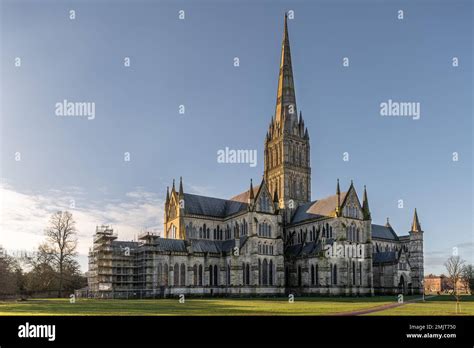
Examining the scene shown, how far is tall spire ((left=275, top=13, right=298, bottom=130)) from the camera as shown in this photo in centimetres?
9956

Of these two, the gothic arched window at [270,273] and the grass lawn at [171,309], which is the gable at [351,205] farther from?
the grass lawn at [171,309]

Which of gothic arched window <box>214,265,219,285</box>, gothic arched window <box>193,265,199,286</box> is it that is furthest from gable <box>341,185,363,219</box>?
gothic arched window <box>193,265,199,286</box>

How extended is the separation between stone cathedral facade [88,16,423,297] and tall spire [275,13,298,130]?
17.7 meters

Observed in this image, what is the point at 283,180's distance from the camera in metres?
94.4

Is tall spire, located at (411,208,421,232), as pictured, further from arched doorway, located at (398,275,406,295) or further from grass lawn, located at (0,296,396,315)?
grass lawn, located at (0,296,396,315)

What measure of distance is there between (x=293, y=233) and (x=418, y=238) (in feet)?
101

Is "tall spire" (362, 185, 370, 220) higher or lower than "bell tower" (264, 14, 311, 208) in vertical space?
lower

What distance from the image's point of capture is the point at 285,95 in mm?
101625

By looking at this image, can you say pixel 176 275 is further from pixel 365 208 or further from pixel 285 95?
pixel 285 95

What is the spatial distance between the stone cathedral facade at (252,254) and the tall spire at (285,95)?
58.2 ft

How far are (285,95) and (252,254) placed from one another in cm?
3985

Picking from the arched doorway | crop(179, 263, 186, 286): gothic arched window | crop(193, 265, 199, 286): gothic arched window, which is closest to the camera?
crop(179, 263, 186, 286): gothic arched window
